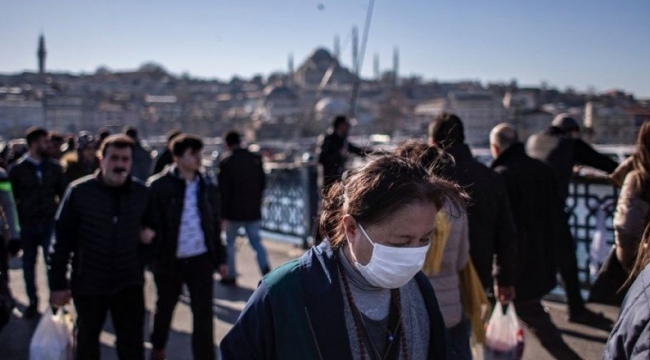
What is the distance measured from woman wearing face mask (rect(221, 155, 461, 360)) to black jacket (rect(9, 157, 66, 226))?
4.25 m

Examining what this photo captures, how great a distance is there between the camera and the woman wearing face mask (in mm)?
1633

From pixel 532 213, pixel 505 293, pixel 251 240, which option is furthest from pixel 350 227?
pixel 251 240

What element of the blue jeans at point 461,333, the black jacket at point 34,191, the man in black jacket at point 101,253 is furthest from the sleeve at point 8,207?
the blue jeans at point 461,333

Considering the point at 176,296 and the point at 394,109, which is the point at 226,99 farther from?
the point at 176,296

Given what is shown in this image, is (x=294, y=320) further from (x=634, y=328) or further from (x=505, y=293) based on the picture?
(x=505, y=293)

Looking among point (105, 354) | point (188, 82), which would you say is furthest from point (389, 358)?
point (188, 82)

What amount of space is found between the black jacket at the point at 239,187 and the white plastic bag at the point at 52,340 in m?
2.63

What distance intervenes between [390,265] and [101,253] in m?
2.31

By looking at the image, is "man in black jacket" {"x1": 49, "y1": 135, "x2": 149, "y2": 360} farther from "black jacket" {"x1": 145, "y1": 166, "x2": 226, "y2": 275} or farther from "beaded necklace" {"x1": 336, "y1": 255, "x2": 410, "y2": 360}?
"beaded necklace" {"x1": 336, "y1": 255, "x2": 410, "y2": 360}

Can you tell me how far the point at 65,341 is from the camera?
3.64m

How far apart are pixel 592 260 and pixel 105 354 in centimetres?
367

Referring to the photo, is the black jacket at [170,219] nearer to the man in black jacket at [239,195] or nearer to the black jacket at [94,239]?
the black jacket at [94,239]

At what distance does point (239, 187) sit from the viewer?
6.21 meters

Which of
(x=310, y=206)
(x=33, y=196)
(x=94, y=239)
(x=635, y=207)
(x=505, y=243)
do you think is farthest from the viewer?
(x=310, y=206)
